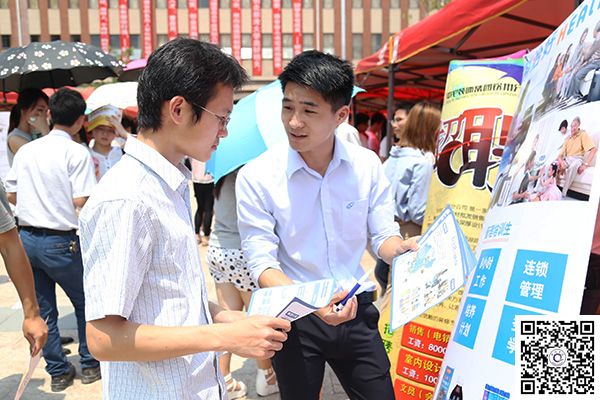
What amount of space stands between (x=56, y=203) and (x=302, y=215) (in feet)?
6.72

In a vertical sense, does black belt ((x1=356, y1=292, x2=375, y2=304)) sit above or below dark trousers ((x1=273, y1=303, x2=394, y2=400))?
above

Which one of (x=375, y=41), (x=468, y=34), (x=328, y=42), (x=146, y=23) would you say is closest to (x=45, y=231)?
(x=468, y=34)

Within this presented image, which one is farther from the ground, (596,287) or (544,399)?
(596,287)

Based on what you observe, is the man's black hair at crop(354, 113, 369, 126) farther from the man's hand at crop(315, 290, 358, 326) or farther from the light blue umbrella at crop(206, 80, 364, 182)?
the man's hand at crop(315, 290, 358, 326)

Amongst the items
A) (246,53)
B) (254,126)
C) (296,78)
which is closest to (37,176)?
(254,126)

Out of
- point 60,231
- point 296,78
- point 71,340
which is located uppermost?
point 296,78

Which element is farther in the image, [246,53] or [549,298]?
[246,53]

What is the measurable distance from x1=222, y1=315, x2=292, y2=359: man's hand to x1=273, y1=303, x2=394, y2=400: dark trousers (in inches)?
29.0

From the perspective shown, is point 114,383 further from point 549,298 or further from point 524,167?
point 524,167

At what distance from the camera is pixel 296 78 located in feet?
6.58

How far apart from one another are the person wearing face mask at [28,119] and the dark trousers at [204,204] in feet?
9.64

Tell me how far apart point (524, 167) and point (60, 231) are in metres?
2.90

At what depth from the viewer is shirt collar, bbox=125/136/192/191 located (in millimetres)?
1308

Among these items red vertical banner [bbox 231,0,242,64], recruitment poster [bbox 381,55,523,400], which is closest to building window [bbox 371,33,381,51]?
red vertical banner [bbox 231,0,242,64]
